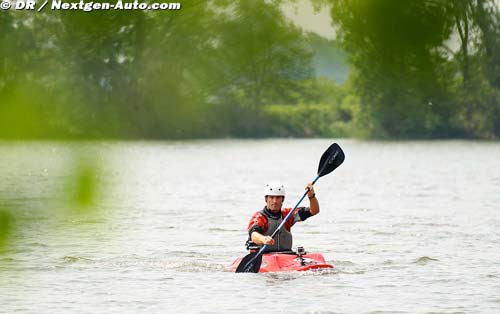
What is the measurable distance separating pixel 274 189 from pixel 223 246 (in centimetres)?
500

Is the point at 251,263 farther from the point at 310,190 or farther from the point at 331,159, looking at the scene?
the point at 331,159

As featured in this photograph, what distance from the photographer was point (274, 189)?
11.7 meters

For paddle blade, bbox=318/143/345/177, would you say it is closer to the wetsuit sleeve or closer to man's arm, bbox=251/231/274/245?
the wetsuit sleeve

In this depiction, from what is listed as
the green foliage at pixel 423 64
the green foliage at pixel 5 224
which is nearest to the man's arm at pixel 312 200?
the green foliage at pixel 423 64

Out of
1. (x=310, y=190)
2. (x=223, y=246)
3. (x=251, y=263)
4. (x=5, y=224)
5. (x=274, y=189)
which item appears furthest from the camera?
(x=223, y=246)

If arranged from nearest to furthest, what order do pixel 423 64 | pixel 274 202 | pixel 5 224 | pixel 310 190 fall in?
pixel 5 224 < pixel 423 64 < pixel 310 190 < pixel 274 202

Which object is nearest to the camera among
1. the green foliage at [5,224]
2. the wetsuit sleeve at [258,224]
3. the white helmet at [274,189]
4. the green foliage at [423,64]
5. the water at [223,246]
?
the green foliage at [5,224]

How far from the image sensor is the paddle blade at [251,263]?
477 inches

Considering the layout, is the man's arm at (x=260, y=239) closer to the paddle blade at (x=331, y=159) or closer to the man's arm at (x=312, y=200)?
the man's arm at (x=312, y=200)

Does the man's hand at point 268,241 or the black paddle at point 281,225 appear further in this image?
the black paddle at point 281,225

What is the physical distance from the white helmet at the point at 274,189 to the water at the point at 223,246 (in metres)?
1.03

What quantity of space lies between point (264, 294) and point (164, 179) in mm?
24540

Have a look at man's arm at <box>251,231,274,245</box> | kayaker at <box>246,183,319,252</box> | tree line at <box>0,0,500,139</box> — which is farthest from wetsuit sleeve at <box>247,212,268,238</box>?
tree line at <box>0,0,500,139</box>

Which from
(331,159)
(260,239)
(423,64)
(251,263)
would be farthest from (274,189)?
(423,64)
